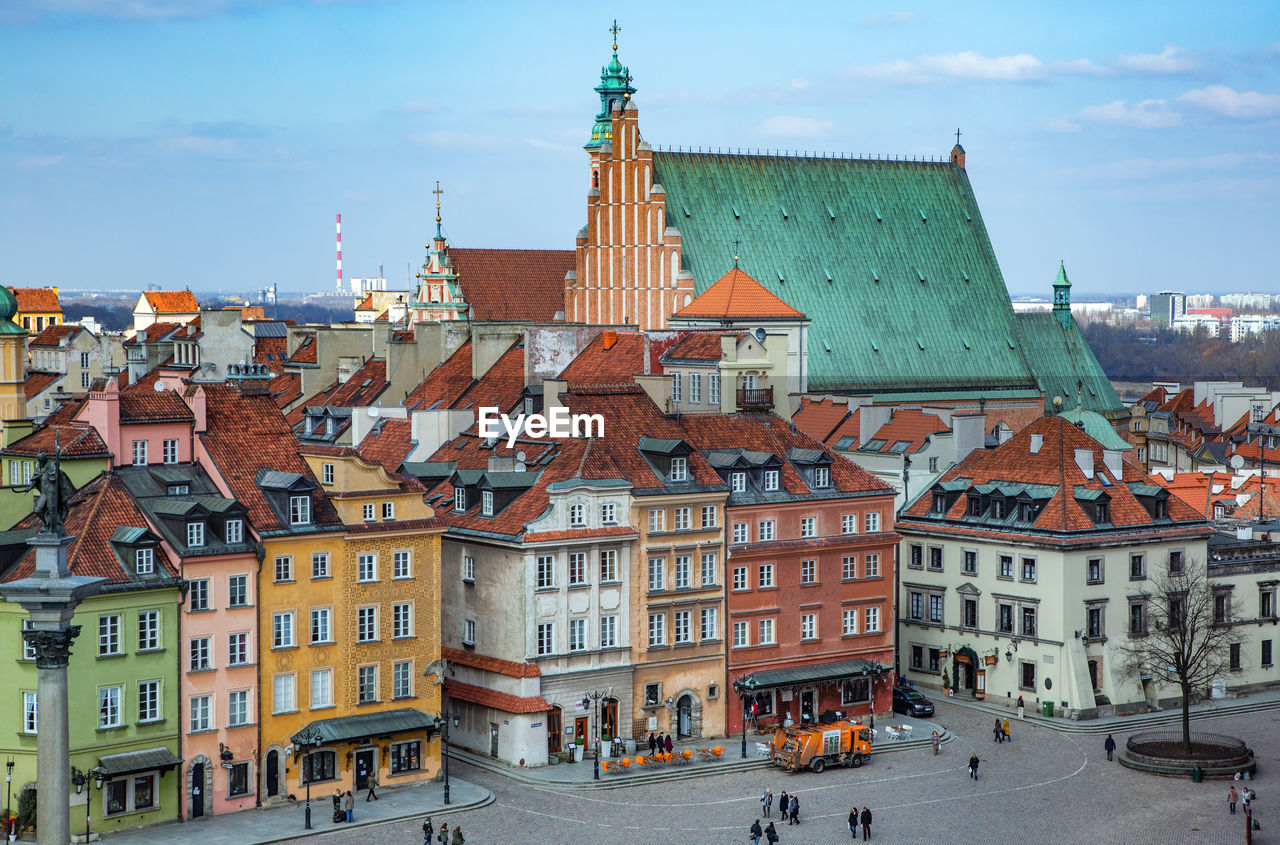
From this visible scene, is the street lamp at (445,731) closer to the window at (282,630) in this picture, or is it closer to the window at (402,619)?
the window at (402,619)

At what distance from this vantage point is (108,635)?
69438 millimetres

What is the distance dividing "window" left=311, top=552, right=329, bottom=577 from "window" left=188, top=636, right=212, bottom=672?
5250 mm

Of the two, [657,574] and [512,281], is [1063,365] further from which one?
[657,574]

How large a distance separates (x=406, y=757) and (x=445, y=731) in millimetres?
1977

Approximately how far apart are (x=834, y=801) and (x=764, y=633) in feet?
41.0

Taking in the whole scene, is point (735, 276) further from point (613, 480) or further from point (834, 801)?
point (834, 801)

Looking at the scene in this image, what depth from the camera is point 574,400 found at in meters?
87.5

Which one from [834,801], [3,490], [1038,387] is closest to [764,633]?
[834,801]

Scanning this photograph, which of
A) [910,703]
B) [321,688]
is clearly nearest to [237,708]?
[321,688]

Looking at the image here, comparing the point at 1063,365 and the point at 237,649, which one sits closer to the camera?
the point at 237,649

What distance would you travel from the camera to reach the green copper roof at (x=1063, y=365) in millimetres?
145875

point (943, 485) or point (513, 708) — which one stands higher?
point (943, 485)

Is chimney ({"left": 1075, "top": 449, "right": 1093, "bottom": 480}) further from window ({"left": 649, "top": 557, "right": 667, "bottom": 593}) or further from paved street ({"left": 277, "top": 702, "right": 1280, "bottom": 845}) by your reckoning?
window ({"left": 649, "top": 557, "right": 667, "bottom": 593})

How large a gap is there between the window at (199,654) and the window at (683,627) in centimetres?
2155
